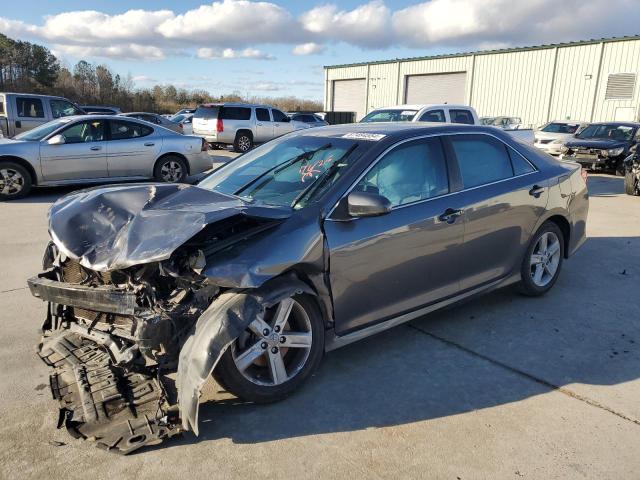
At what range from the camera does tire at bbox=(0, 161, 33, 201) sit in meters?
9.85

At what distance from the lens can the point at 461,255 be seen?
415 centimetres

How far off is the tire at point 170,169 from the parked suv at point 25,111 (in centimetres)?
521

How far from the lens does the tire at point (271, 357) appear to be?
10.1 ft

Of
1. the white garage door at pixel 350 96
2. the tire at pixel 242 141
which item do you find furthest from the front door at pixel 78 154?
the white garage door at pixel 350 96

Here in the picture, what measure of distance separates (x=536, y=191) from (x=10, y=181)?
30.5 feet

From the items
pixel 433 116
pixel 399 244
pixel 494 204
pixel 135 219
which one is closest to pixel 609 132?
pixel 433 116

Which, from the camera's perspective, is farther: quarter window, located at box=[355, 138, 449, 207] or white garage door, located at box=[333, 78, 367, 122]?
white garage door, located at box=[333, 78, 367, 122]

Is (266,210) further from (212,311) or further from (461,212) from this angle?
(461,212)

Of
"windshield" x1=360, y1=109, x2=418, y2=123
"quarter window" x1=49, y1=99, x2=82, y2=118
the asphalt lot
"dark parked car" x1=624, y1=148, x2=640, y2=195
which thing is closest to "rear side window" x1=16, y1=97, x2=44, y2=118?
"quarter window" x1=49, y1=99, x2=82, y2=118

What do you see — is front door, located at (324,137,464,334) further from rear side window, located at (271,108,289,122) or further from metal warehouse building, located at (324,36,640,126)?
metal warehouse building, located at (324,36,640,126)

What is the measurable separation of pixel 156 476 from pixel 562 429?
226 centimetres

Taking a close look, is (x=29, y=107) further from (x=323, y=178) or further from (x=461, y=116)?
(x=323, y=178)

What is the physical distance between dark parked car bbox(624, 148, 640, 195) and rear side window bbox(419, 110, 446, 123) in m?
4.14

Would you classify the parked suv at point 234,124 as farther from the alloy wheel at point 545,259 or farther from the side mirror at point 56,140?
the alloy wheel at point 545,259
